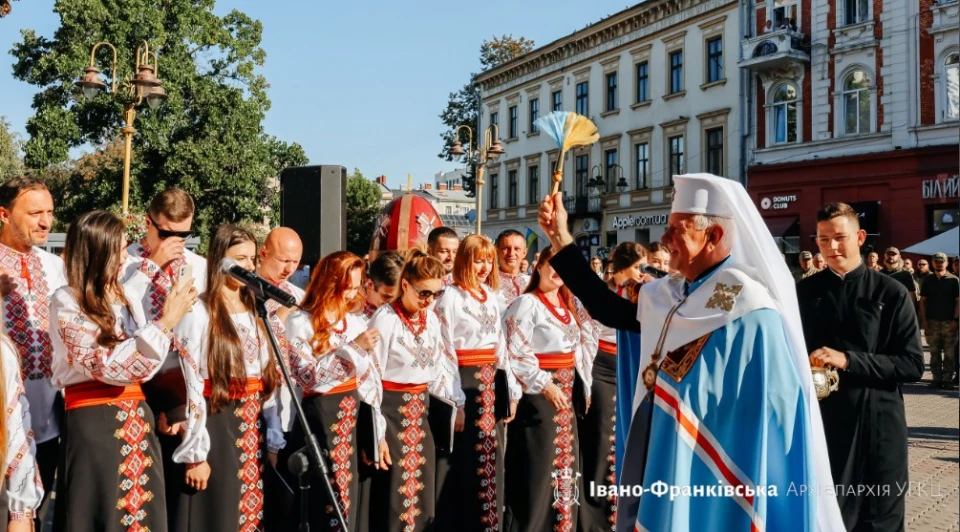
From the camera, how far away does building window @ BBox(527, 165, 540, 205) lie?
43.1 meters

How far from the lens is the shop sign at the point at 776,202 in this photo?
95.8ft

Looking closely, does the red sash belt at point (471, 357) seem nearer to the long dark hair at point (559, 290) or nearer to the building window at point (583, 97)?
the long dark hair at point (559, 290)

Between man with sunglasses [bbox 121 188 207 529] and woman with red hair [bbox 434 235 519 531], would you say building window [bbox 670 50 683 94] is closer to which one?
woman with red hair [bbox 434 235 519 531]

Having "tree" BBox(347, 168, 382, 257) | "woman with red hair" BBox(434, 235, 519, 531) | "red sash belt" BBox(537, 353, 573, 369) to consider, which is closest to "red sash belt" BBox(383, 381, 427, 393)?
Result: "woman with red hair" BBox(434, 235, 519, 531)

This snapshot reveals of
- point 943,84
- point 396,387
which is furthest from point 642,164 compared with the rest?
point 396,387

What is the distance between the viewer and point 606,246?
122 ft

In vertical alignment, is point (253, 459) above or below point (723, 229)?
below

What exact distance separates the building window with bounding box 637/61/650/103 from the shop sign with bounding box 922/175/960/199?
13.0m

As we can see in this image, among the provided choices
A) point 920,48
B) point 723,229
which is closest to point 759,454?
point 723,229

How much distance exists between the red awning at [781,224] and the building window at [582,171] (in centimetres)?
1089

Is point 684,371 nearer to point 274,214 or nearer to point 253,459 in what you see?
point 253,459

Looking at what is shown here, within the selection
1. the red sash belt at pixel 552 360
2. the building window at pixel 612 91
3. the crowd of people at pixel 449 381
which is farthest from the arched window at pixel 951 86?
the red sash belt at pixel 552 360

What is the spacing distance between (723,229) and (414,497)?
9.80ft

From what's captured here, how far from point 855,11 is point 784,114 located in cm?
385
